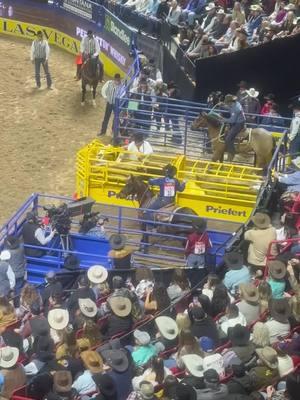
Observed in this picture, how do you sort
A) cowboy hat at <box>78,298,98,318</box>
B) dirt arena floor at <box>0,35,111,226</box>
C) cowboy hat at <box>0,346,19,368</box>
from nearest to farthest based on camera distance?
cowboy hat at <box>0,346,19,368</box> → cowboy hat at <box>78,298,98,318</box> → dirt arena floor at <box>0,35,111,226</box>

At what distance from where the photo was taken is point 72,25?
1054 inches

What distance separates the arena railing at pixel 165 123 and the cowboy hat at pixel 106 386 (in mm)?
9681

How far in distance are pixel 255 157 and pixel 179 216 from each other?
325 cm

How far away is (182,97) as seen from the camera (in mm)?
22312

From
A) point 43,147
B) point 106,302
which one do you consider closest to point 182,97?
point 43,147

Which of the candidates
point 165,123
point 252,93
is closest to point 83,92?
point 165,123

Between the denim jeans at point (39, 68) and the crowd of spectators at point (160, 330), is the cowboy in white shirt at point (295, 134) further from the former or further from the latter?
the denim jeans at point (39, 68)

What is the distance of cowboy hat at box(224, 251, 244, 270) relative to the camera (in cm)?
1310

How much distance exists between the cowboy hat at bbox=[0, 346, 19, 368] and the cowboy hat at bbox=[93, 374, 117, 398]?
4.03 ft

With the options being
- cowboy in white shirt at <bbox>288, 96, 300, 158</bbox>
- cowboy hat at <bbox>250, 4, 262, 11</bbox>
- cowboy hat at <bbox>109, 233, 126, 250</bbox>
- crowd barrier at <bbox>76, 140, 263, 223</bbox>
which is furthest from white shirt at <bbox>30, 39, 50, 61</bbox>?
cowboy hat at <bbox>109, 233, 126, 250</bbox>

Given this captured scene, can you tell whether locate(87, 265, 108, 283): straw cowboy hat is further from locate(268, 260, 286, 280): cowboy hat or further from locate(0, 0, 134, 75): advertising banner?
locate(0, 0, 134, 75): advertising banner

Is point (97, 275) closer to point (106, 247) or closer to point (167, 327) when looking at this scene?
point (167, 327)

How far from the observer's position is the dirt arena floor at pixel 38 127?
19.8 meters

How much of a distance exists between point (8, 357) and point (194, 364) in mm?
2246
